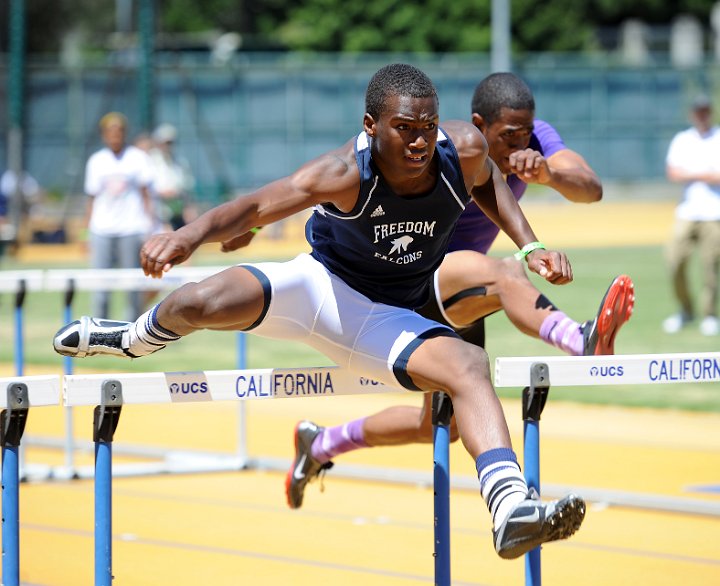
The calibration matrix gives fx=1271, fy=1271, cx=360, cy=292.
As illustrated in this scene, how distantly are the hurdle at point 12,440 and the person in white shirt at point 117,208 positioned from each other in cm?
884

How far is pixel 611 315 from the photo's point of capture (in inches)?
211

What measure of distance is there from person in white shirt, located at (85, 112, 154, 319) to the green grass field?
0.95m

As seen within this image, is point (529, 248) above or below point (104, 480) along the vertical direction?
above

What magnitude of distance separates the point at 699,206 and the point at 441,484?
1006 cm

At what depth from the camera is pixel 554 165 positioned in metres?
6.01

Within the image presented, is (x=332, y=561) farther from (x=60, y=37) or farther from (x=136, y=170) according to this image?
(x=60, y=37)

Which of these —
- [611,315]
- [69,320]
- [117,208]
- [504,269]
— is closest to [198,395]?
[611,315]

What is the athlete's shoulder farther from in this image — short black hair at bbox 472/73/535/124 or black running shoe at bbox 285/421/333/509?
black running shoe at bbox 285/421/333/509

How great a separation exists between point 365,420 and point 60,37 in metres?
47.6

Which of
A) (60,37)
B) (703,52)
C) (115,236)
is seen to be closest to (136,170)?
(115,236)

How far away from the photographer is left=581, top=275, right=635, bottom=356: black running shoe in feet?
17.6

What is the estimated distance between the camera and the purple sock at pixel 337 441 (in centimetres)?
660

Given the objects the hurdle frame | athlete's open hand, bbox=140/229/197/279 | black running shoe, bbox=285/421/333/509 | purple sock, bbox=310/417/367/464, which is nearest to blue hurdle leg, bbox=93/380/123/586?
the hurdle frame

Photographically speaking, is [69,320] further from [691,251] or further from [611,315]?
[691,251]
